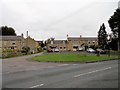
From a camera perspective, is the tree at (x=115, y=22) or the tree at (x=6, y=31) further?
the tree at (x=6, y=31)

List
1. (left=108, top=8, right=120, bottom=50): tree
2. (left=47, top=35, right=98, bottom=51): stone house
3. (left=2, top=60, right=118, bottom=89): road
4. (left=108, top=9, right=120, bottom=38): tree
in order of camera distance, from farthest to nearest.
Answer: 1. (left=47, top=35, right=98, bottom=51): stone house
2. (left=108, top=9, right=120, bottom=38): tree
3. (left=108, top=8, right=120, bottom=50): tree
4. (left=2, top=60, right=118, bottom=89): road

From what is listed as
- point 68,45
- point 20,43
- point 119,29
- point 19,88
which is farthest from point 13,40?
point 19,88

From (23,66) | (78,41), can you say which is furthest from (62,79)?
(78,41)

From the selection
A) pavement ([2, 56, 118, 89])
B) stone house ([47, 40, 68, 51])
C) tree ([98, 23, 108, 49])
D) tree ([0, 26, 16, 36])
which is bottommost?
pavement ([2, 56, 118, 89])

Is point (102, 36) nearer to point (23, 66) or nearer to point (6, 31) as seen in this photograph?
point (6, 31)

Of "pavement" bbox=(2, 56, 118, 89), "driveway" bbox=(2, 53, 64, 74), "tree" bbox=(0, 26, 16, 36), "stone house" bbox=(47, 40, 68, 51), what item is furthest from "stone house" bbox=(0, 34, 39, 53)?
"pavement" bbox=(2, 56, 118, 89)

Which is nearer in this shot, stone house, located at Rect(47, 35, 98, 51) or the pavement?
the pavement

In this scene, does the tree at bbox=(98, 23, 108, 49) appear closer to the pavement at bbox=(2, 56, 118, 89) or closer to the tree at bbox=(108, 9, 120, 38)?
the tree at bbox=(108, 9, 120, 38)

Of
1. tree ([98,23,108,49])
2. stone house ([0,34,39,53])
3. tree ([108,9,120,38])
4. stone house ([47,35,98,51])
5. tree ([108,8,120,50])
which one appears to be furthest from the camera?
stone house ([47,35,98,51])

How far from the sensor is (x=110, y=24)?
79938 millimetres

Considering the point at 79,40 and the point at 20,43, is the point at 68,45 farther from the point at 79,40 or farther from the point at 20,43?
the point at 20,43

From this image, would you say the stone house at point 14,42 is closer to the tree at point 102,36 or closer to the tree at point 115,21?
the tree at point 102,36

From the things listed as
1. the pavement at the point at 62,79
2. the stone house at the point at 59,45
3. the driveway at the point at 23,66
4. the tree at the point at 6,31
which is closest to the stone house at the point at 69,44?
the stone house at the point at 59,45

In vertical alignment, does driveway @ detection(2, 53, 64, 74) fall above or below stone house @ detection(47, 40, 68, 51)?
below
